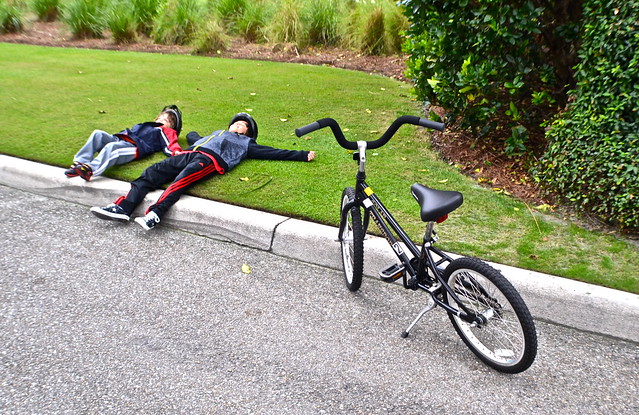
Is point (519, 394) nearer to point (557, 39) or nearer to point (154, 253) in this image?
point (154, 253)

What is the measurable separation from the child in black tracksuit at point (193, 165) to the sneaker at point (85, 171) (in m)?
0.48

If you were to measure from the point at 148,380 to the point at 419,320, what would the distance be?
5.42ft

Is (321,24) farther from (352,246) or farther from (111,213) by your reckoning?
(352,246)

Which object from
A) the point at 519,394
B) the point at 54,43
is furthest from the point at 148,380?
the point at 54,43

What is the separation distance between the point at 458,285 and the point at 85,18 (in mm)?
12863

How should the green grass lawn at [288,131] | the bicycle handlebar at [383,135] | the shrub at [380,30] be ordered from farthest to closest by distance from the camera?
the shrub at [380,30], the green grass lawn at [288,131], the bicycle handlebar at [383,135]

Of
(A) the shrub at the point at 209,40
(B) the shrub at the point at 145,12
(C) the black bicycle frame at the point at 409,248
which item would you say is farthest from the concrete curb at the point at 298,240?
(B) the shrub at the point at 145,12

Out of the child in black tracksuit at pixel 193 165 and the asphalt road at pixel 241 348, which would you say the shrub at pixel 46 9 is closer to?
the child in black tracksuit at pixel 193 165

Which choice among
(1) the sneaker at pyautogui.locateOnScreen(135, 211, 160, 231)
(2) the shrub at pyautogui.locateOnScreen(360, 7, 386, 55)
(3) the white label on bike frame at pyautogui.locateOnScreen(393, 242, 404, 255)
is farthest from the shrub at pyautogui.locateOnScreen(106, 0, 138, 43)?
(3) the white label on bike frame at pyautogui.locateOnScreen(393, 242, 404, 255)

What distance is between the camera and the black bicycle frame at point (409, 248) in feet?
9.80

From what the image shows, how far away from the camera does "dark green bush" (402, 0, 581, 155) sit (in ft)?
16.0

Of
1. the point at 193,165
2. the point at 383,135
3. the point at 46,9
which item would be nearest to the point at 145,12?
the point at 46,9

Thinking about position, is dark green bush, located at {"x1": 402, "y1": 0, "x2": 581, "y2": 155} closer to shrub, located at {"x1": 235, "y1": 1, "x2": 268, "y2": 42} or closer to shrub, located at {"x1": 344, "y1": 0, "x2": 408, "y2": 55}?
shrub, located at {"x1": 344, "y1": 0, "x2": 408, "y2": 55}

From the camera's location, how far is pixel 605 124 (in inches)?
158
